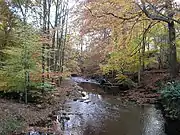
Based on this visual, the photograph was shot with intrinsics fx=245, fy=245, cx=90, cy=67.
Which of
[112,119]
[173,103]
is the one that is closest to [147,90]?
[173,103]

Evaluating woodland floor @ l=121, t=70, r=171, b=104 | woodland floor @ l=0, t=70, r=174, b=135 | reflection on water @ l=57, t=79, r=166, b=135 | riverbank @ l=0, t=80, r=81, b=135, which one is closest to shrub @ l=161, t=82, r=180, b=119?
reflection on water @ l=57, t=79, r=166, b=135

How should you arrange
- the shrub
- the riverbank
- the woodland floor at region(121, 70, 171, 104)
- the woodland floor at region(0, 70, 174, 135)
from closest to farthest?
the riverbank, the woodland floor at region(0, 70, 174, 135), the shrub, the woodland floor at region(121, 70, 171, 104)

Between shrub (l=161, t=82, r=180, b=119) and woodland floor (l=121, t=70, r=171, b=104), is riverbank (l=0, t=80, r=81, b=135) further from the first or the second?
woodland floor (l=121, t=70, r=171, b=104)

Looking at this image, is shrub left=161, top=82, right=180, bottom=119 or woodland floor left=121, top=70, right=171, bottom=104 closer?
shrub left=161, top=82, right=180, bottom=119

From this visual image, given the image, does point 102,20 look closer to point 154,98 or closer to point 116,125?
point 116,125

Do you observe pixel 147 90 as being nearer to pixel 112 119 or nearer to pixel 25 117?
pixel 112 119

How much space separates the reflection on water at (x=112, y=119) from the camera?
33.1ft

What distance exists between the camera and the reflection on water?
33.1ft

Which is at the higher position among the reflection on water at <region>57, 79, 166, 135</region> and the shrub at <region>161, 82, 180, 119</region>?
the shrub at <region>161, 82, 180, 119</region>

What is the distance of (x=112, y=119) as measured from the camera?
39.4 feet

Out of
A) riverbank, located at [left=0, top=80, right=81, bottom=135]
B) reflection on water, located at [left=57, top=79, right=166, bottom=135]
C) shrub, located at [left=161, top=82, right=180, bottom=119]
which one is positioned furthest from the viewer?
shrub, located at [left=161, top=82, right=180, bottom=119]

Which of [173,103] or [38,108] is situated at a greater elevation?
[173,103]

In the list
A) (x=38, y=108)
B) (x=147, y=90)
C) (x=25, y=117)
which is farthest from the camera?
(x=147, y=90)

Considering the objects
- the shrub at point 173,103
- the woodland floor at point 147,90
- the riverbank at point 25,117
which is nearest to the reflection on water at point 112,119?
the shrub at point 173,103
